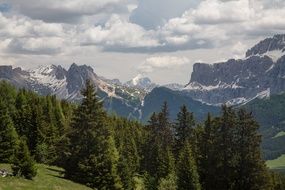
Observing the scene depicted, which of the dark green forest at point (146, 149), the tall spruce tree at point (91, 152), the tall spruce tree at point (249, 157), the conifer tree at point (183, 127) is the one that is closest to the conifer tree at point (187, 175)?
the dark green forest at point (146, 149)

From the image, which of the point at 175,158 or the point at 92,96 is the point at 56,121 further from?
the point at 92,96

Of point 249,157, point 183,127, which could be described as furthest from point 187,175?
point 183,127

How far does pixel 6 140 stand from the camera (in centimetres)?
7019

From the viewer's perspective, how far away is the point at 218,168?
84.4m

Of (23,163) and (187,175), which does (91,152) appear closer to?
(187,175)

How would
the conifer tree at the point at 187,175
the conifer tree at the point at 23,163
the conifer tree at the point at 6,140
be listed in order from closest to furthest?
1. the conifer tree at the point at 23,163
2. the conifer tree at the point at 6,140
3. the conifer tree at the point at 187,175

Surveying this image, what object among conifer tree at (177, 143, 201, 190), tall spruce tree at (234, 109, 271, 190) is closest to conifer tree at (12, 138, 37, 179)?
conifer tree at (177, 143, 201, 190)

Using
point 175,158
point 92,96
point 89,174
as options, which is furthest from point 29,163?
point 175,158

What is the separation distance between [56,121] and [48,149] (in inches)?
745

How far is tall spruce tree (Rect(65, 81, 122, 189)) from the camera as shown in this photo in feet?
232

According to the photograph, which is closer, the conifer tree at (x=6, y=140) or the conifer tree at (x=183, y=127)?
the conifer tree at (x=6, y=140)

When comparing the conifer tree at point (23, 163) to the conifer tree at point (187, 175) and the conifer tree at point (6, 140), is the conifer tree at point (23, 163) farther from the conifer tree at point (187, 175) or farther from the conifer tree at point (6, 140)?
the conifer tree at point (187, 175)

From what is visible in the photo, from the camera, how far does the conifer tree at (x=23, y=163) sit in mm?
53594

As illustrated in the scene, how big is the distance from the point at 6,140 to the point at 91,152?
12.4m
